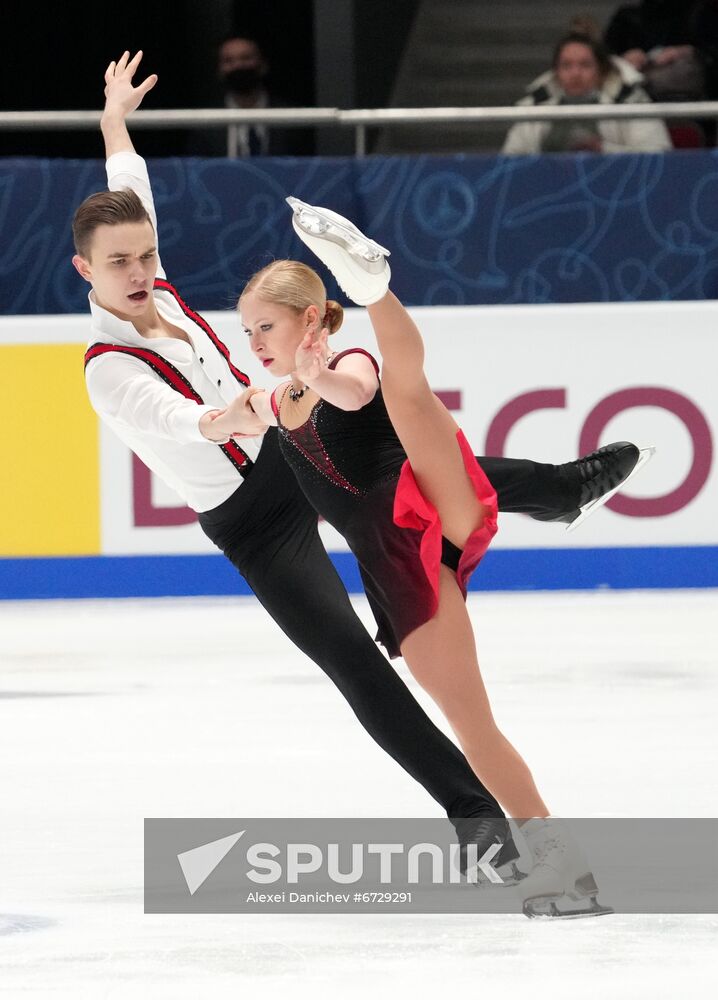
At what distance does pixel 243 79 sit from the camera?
6.98 m

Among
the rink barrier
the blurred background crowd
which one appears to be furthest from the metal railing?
the blurred background crowd

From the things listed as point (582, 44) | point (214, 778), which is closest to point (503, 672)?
point (214, 778)

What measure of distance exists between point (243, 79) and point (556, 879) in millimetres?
5034

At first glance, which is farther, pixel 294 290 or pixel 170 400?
pixel 170 400

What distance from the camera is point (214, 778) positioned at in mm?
3482

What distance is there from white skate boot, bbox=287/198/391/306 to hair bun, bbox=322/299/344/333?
10.3 inches

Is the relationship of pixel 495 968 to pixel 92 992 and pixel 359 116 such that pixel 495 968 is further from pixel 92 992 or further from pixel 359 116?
pixel 359 116

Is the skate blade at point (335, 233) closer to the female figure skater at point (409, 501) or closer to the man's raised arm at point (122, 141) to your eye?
the female figure skater at point (409, 501)

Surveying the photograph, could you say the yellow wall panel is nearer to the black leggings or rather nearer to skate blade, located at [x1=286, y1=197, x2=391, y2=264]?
the black leggings

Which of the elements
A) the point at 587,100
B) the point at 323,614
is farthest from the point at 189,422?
the point at 587,100

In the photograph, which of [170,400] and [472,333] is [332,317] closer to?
[170,400]

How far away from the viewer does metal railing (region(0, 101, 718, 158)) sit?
229 inches

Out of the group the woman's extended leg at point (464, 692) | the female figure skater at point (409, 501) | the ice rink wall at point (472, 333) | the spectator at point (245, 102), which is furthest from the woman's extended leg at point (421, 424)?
the spectator at point (245, 102)

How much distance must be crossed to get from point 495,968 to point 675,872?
57 centimetres
